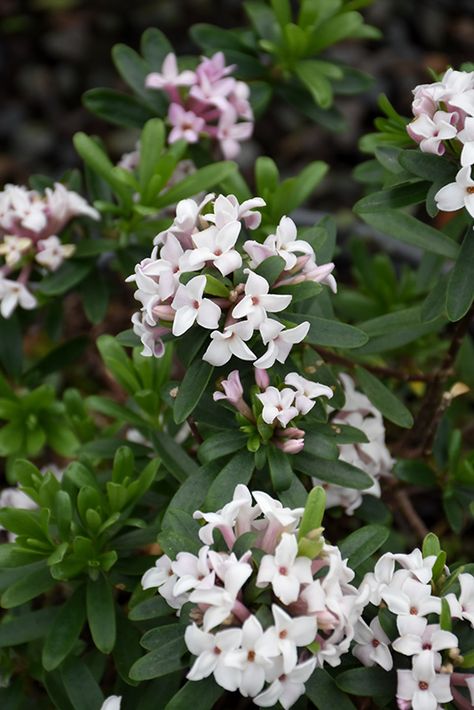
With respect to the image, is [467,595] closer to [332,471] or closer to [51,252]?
[332,471]

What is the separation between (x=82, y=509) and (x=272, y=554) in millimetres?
376

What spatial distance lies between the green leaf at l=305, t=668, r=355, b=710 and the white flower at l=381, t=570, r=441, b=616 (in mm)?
147

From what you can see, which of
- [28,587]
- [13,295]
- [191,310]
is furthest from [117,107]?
[28,587]

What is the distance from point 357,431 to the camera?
136cm

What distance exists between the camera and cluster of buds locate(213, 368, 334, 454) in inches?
47.5

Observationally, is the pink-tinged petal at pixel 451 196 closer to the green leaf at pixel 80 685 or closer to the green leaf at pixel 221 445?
the green leaf at pixel 221 445

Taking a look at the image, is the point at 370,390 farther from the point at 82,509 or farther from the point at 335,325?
the point at 82,509

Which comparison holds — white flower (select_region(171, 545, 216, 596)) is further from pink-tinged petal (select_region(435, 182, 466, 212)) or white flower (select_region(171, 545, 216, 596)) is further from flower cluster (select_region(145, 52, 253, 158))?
flower cluster (select_region(145, 52, 253, 158))

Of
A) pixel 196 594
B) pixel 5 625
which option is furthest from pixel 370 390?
pixel 5 625

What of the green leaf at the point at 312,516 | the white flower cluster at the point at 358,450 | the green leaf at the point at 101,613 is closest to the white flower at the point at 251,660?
the green leaf at the point at 312,516

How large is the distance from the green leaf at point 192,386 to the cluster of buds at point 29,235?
550 mm

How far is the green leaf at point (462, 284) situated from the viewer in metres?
1.31

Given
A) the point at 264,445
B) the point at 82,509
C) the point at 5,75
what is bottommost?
the point at 5,75

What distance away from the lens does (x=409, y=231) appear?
4.66ft
